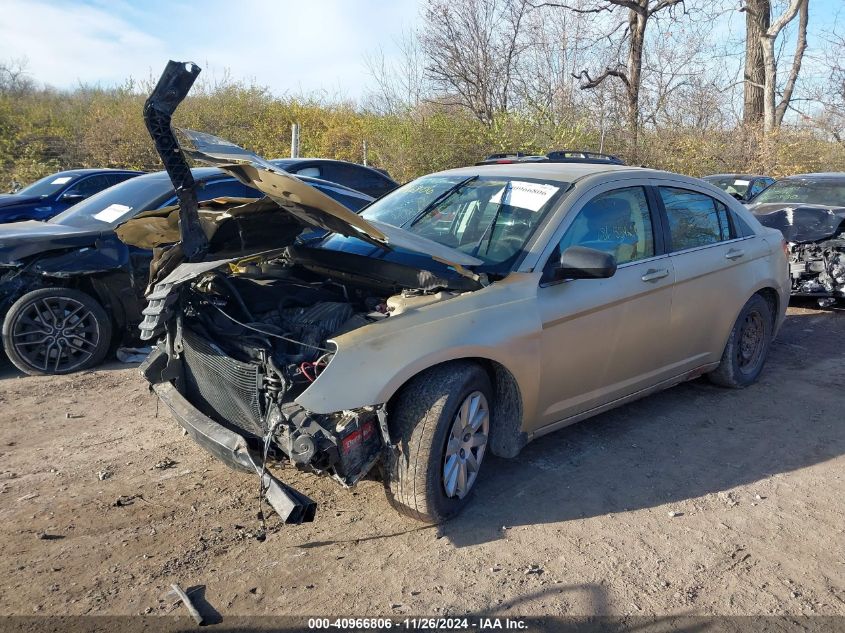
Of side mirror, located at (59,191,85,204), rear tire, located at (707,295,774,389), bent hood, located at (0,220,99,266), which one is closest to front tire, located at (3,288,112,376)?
bent hood, located at (0,220,99,266)

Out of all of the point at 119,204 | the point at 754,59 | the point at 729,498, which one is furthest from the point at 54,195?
the point at 754,59

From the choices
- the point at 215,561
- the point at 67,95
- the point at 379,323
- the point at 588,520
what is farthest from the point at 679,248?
the point at 67,95

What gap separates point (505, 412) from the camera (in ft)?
12.3

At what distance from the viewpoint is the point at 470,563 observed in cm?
316

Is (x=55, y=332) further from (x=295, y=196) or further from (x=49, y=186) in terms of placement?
(x=49, y=186)

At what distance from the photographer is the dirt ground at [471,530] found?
9.62 ft

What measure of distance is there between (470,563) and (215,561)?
1.15m

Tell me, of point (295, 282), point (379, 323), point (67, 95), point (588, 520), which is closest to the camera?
point (379, 323)

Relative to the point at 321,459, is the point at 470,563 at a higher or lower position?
lower

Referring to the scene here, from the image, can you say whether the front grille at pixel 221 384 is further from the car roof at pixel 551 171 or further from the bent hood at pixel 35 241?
the bent hood at pixel 35 241

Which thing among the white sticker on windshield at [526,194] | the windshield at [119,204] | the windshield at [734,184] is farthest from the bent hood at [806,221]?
the windshield at [119,204]

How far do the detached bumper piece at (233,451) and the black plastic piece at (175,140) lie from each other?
0.78 m

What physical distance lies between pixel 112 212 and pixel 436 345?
445 cm

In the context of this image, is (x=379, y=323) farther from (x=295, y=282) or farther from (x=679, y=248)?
(x=679, y=248)
